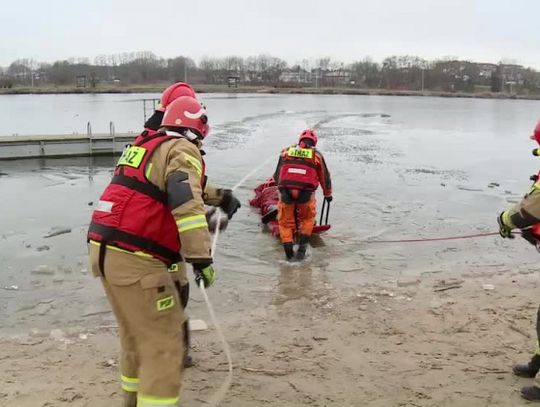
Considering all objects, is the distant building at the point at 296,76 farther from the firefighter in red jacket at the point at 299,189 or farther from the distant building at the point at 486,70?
the firefighter in red jacket at the point at 299,189

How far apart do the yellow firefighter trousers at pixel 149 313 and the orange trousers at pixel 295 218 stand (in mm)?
5067

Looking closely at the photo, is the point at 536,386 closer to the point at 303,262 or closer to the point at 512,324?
the point at 512,324

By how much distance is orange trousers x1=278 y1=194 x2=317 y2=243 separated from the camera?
8.41 m

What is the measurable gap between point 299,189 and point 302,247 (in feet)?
2.78

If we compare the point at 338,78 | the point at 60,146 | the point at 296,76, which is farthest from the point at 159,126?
the point at 296,76

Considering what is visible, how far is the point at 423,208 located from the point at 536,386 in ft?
28.5

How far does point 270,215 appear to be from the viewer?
1030 cm

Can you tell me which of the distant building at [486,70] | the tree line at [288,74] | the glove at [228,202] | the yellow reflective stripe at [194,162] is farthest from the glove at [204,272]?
the distant building at [486,70]

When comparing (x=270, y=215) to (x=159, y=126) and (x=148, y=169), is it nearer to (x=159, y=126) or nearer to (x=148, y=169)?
(x=159, y=126)

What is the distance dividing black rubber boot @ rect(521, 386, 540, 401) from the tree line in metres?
127

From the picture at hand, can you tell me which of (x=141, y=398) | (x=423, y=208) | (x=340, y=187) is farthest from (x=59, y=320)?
(x=340, y=187)

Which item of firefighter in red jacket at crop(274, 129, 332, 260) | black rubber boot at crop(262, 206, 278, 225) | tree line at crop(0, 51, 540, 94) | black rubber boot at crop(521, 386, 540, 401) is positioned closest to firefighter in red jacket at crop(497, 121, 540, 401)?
black rubber boot at crop(521, 386, 540, 401)

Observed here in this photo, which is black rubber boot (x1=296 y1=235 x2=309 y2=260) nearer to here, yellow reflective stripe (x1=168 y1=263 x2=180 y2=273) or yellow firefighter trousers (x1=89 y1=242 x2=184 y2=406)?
yellow reflective stripe (x1=168 y1=263 x2=180 y2=273)

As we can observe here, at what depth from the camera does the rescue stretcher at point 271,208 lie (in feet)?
31.7
